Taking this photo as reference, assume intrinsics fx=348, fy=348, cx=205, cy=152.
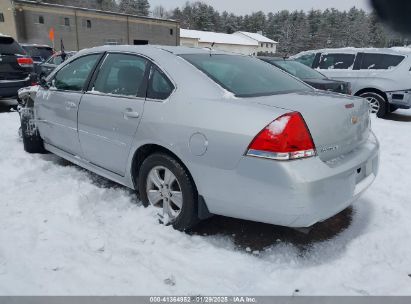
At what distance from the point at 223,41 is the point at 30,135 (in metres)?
60.1

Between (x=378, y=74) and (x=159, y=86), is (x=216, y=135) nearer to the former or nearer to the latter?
(x=159, y=86)

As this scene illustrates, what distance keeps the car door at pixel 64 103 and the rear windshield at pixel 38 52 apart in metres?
13.9

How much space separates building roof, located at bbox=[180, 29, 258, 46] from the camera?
5753 centimetres

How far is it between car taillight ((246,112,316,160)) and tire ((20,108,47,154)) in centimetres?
340

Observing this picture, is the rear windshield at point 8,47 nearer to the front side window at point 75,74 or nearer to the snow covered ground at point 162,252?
the front side window at point 75,74

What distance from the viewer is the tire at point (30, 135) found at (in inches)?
182

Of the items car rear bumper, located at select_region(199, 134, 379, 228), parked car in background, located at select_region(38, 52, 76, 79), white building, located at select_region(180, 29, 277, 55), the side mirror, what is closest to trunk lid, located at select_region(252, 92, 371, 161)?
car rear bumper, located at select_region(199, 134, 379, 228)

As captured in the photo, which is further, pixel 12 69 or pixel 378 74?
pixel 378 74

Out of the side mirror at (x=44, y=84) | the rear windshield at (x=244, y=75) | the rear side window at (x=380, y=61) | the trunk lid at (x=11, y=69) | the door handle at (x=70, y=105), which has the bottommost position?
the trunk lid at (x=11, y=69)

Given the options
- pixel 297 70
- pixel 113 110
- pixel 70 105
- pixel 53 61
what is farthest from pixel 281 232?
pixel 53 61

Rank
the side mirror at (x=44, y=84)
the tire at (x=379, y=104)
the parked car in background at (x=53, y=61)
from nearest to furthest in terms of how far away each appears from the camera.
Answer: the side mirror at (x=44, y=84) → the tire at (x=379, y=104) → the parked car in background at (x=53, y=61)

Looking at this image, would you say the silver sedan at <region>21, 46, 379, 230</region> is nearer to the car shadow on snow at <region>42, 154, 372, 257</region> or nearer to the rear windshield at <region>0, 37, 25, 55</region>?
the car shadow on snow at <region>42, 154, 372, 257</region>

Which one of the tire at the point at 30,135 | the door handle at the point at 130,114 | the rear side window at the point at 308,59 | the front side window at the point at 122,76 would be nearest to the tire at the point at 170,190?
the door handle at the point at 130,114

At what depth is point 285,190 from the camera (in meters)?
2.27
